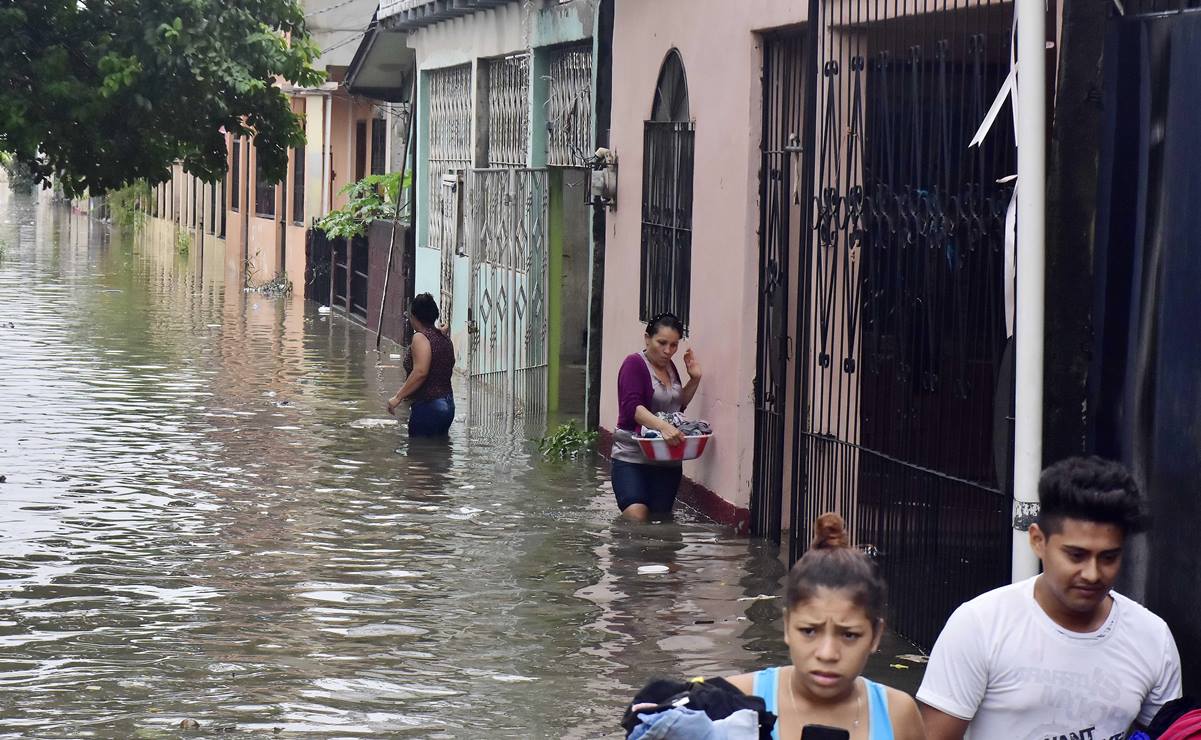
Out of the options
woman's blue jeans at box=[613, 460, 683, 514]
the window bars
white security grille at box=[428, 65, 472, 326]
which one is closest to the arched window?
the window bars

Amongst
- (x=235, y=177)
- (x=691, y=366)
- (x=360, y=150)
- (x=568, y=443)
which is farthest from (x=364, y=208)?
(x=691, y=366)

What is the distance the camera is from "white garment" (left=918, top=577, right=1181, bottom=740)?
4.32 meters

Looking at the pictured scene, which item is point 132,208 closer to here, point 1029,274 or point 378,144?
point 378,144

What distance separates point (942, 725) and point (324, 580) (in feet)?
19.4

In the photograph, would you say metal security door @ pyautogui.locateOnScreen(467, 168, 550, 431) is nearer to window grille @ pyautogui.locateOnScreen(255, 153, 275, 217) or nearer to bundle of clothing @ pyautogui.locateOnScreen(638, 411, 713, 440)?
bundle of clothing @ pyautogui.locateOnScreen(638, 411, 713, 440)

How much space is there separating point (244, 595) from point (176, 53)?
19.5 feet

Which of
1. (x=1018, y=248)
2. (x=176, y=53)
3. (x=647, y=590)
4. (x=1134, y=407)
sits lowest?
(x=647, y=590)

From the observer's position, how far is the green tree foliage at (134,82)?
13.4 meters

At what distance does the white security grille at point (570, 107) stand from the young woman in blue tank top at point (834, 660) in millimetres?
12347

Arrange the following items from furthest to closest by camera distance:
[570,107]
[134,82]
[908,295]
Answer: [570,107], [134,82], [908,295]

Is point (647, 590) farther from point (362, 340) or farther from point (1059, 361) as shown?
point (362, 340)

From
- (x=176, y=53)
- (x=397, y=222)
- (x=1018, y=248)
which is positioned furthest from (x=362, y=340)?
(x=1018, y=248)

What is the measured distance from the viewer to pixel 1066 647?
432 centimetres

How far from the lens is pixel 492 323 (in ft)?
63.2
